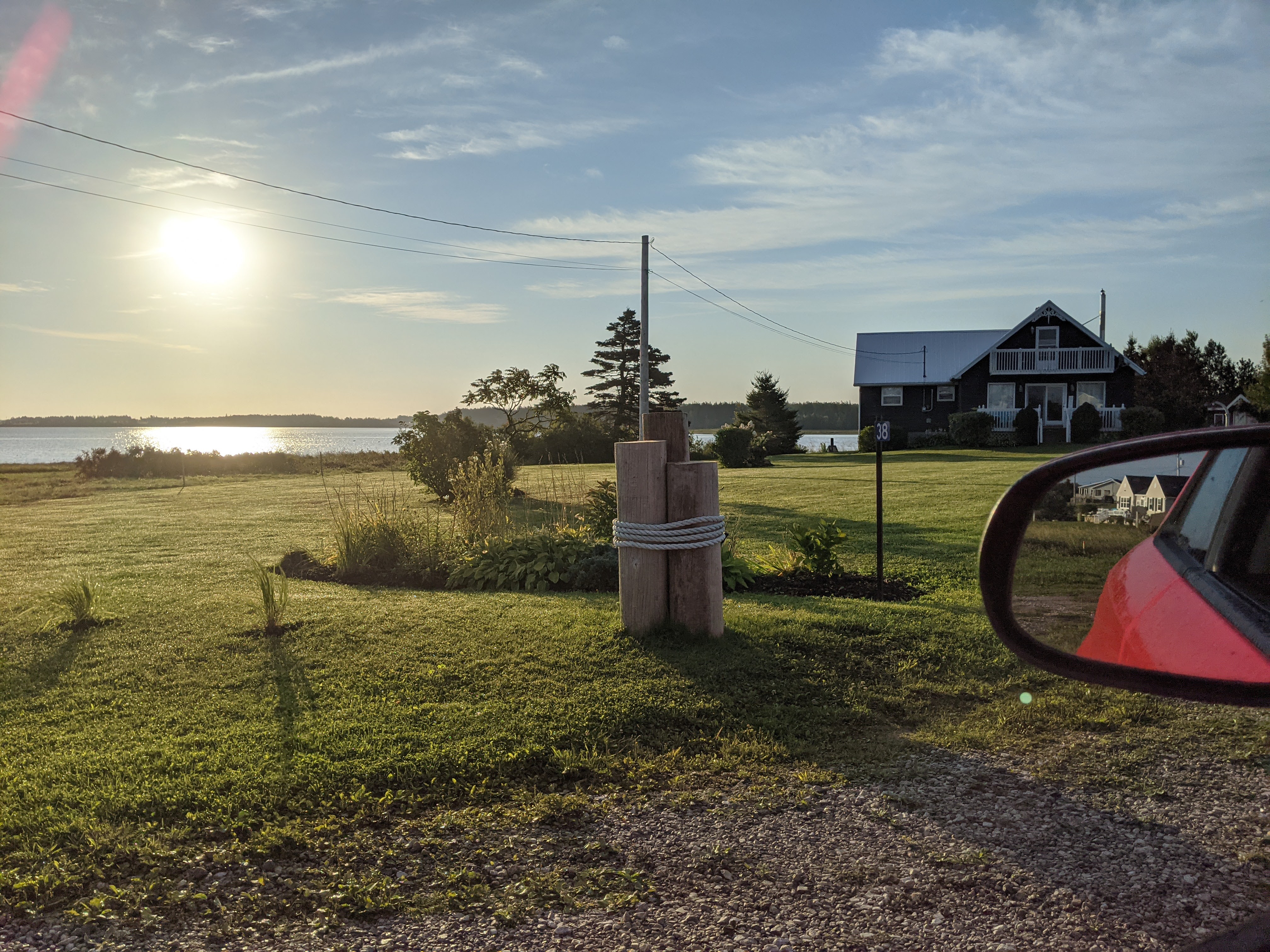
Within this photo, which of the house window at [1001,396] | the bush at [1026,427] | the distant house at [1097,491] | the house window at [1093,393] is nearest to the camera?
the distant house at [1097,491]

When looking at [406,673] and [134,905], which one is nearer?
[134,905]

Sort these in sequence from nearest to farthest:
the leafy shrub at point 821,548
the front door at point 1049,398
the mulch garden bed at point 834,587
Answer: the mulch garden bed at point 834,587 → the leafy shrub at point 821,548 → the front door at point 1049,398

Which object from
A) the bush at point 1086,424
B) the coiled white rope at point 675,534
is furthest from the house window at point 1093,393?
the coiled white rope at point 675,534

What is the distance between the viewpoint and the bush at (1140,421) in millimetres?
35219

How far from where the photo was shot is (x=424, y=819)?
11.5ft

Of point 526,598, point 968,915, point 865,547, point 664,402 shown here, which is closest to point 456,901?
point 968,915

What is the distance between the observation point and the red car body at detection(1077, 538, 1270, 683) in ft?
5.09

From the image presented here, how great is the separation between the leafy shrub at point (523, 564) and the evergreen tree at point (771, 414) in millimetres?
35500

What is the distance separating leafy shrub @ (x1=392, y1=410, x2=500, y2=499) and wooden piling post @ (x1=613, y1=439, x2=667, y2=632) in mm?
11441

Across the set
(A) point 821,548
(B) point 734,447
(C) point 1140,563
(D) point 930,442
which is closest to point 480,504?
(A) point 821,548

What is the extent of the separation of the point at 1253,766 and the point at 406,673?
14.5ft

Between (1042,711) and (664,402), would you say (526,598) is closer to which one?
(1042,711)

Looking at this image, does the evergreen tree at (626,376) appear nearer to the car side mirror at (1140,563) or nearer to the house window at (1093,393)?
the house window at (1093,393)

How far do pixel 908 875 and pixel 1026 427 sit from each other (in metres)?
37.3
